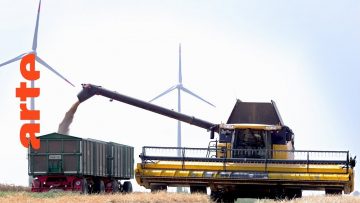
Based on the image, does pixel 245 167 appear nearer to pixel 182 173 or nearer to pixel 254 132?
pixel 182 173

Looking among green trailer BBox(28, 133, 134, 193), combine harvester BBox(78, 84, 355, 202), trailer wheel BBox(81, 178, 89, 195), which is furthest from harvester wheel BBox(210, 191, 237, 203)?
green trailer BBox(28, 133, 134, 193)

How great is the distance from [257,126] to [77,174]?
17.0 metres

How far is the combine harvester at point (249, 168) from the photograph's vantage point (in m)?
30.2

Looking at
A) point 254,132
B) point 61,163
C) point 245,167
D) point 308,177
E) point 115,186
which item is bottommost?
point 115,186

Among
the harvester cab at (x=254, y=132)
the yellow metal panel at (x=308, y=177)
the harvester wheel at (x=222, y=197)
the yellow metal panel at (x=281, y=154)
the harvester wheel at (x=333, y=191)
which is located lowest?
the harvester wheel at (x=222, y=197)

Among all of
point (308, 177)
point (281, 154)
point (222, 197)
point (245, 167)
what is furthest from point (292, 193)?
point (222, 197)

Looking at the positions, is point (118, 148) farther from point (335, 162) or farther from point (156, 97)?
point (335, 162)

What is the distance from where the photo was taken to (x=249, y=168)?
3083 cm

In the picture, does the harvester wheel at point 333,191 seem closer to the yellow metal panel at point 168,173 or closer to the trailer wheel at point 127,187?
the yellow metal panel at point 168,173

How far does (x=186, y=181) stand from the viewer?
30766 millimetres

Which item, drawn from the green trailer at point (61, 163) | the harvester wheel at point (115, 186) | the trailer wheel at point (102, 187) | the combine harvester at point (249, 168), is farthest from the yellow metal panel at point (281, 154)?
the harvester wheel at point (115, 186)

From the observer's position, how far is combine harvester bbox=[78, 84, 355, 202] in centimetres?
3025

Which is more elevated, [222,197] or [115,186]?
[222,197]

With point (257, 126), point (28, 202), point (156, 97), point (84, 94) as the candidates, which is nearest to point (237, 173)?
point (257, 126)
